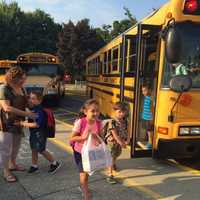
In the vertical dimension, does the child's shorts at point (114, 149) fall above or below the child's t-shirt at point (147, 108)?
below

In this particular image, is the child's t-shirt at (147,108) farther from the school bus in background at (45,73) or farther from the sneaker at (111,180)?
the school bus in background at (45,73)

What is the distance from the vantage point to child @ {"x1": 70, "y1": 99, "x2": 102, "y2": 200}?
461cm

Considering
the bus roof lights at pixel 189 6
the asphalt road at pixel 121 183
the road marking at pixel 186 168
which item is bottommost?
the road marking at pixel 186 168

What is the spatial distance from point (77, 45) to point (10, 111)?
40.6 m

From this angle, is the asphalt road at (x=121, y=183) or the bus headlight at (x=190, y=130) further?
the bus headlight at (x=190, y=130)

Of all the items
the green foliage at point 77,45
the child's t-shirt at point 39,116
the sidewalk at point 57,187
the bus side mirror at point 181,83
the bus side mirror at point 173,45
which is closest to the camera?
the sidewalk at point 57,187

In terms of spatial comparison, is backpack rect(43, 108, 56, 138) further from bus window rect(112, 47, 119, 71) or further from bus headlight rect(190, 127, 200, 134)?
bus window rect(112, 47, 119, 71)

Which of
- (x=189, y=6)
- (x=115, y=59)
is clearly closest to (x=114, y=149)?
(x=189, y=6)

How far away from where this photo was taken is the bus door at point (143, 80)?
658cm

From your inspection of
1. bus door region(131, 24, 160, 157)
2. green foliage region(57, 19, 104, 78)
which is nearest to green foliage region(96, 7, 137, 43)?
green foliage region(57, 19, 104, 78)

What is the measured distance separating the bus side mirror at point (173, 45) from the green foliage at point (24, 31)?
1554 inches

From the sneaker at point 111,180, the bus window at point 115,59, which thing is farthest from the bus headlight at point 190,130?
the bus window at point 115,59

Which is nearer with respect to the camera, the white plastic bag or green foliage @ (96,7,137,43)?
the white plastic bag

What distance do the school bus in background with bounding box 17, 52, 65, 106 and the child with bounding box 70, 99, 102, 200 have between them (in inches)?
469
